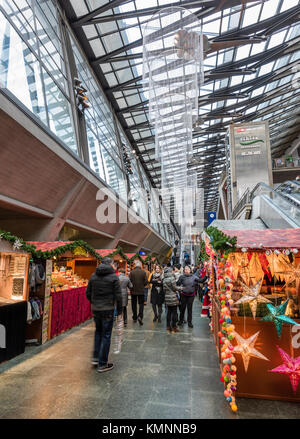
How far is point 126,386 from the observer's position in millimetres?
3484

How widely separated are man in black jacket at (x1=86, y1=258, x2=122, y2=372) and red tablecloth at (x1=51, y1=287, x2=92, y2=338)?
7.33 feet

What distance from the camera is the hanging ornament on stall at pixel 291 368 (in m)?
3.20

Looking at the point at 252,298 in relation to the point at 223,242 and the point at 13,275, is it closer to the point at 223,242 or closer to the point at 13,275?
the point at 223,242

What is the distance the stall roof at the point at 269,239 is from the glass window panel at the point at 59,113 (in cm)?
699

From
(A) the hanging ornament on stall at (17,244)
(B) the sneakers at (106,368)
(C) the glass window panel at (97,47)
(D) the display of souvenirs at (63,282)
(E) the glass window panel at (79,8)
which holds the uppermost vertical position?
(C) the glass window panel at (97,47)

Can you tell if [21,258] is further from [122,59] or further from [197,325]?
[122,59]

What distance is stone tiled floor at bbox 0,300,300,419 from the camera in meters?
2.88

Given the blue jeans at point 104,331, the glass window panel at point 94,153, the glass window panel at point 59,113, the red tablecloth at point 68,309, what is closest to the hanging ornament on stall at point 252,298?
the blue jeans at point 104,331

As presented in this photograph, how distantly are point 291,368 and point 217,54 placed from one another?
18.7m

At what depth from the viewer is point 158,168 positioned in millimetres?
31688

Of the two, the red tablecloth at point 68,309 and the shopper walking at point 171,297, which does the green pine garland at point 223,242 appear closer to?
the shopper walking at point 171,297

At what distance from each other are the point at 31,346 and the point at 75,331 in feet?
4.65

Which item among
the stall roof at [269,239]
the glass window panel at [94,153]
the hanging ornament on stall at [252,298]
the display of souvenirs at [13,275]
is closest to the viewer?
the hanging ornament on stall at [252,298]

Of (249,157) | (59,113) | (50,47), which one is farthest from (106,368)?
(249,157)
